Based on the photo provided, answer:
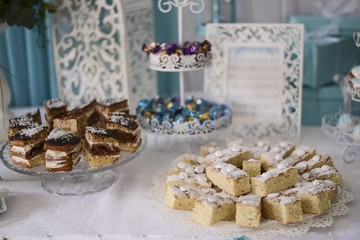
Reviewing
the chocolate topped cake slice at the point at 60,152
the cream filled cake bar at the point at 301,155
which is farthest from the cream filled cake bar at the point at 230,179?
the chocolate topped cake slice at the point at 60,152

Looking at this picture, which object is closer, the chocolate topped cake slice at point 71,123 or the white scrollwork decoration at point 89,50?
the chocolate topped cake slice at point 71,123

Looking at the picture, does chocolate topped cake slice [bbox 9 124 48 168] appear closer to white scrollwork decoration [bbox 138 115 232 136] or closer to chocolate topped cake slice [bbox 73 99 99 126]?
chocolate topped cake slice [bbox 73 99 99 126]

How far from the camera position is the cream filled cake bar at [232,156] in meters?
1.32

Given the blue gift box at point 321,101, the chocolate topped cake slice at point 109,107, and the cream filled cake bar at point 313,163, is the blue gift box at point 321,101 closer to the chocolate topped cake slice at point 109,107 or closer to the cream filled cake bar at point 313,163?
the cream filled cake bar at point 313,163

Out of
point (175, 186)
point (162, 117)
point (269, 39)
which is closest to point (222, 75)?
point (269, 39)

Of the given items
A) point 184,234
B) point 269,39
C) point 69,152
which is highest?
point 269,39

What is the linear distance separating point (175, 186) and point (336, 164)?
21.3 inches

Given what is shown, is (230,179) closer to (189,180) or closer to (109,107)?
(189,180)

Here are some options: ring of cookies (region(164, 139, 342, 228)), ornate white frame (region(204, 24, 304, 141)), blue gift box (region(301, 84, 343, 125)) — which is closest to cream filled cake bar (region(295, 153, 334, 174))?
ring of cookies (region(164, 139, 342, 228))

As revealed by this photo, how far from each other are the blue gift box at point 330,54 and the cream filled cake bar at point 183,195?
0.74 m

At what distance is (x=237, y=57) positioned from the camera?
5.67ft

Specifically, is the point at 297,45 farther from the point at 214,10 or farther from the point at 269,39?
the point at 214,10

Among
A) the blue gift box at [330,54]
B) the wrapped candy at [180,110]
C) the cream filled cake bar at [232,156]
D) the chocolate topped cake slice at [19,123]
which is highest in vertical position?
the blue gift box at [330,54]

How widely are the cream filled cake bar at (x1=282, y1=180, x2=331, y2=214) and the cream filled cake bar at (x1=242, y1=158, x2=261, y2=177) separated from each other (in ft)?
0.32
